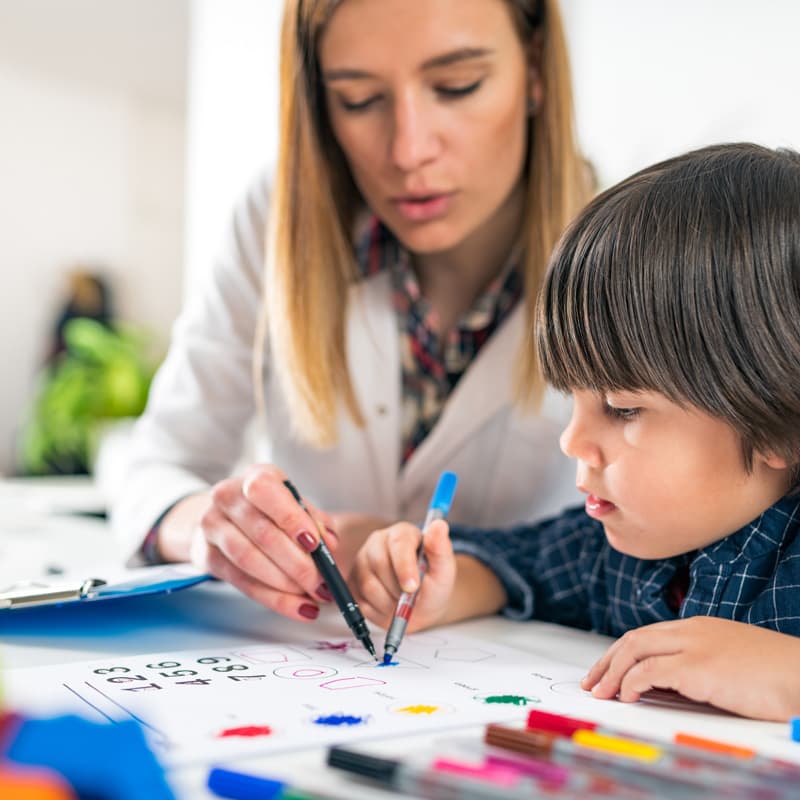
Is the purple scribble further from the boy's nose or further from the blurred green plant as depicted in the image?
the blurred green plant

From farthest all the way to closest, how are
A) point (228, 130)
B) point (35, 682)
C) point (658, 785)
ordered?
point (228, 130), point (35, 682), point (658, 785)

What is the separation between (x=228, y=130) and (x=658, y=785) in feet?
9.07

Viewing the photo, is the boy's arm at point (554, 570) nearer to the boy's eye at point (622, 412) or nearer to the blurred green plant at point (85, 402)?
the boy's eye at point (622, 412)

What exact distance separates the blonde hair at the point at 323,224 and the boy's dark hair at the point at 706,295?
32 centimetres

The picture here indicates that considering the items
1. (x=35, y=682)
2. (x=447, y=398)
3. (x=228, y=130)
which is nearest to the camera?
(x=35, y=682)

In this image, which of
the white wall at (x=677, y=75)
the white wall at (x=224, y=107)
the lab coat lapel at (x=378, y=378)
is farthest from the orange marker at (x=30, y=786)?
the white wall at (x=224, y=107)

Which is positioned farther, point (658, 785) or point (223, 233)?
point (223, 233)

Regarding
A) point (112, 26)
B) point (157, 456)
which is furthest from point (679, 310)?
point (112, 26)

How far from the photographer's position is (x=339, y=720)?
21.4 inches

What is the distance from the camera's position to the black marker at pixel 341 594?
2.39ft

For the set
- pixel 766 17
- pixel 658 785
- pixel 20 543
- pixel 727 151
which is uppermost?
pixel 766 17

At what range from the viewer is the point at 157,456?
1.16m

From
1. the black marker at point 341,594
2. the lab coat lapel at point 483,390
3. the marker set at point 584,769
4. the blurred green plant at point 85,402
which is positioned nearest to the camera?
the marker set at point 584,769

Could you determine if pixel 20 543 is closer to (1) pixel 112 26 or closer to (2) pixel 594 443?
(2) pixel 594 443
